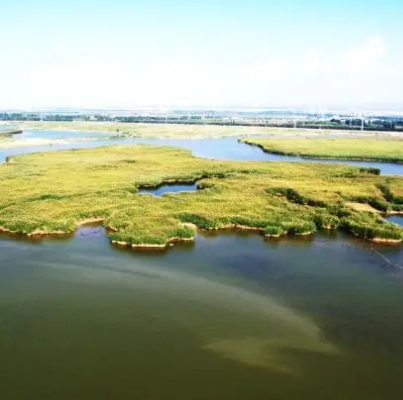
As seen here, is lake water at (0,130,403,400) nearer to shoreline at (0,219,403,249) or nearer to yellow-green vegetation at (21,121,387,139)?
shoreline at (0,219,403,249)

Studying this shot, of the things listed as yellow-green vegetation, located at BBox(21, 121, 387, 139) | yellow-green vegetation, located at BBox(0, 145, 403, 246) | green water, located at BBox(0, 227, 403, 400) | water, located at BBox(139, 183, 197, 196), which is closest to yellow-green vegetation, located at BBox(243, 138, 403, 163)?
yellow-green vegetation, located at BBox(0, 145, 403, 246)

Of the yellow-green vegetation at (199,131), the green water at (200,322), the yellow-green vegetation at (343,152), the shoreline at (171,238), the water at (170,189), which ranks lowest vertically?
the green water at (200,322)

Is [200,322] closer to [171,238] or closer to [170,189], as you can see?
[171,238]

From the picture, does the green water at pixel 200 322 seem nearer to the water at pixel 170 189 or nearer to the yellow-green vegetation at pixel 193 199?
the yellow-green vegetation at pixel 193 199

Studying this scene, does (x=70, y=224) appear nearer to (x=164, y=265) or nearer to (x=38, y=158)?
(x=164, y=265)

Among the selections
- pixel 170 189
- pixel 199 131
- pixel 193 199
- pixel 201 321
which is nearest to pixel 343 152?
pixel 170 189

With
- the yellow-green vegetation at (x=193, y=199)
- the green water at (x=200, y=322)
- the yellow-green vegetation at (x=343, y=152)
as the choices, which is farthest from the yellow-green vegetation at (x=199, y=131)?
the green water at (x=200, y=322)
